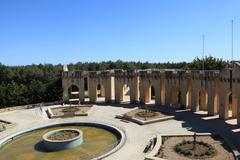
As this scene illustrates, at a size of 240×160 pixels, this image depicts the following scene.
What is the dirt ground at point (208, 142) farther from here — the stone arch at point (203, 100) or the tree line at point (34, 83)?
the tree line at point (34, 83)

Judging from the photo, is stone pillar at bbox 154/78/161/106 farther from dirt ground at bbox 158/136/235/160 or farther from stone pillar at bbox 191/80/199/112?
dirt ground at bbox 158/136/235/160

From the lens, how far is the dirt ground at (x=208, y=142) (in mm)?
20984

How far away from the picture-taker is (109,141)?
2716 cm

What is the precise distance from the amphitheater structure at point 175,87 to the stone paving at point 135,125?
2184 mm

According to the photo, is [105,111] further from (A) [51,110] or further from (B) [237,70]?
(B) [237,70]

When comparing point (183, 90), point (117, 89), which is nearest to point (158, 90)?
point (183, 90)

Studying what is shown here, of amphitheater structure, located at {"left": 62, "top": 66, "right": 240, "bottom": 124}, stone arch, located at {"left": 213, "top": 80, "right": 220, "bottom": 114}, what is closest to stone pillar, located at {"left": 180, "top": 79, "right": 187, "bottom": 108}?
amphitheater structure, located at {"left": 62, "top": 66, "right": 240, "bottom": 124}

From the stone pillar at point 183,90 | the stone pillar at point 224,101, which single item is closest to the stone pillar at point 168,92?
the stone pillar at point 183,90

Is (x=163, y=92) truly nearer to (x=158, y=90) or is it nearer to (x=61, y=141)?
(x=158, y=90)

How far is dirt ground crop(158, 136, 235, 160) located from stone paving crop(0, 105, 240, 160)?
1.22 m

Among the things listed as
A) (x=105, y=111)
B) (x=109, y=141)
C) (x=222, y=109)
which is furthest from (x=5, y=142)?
(x=222, y=109)

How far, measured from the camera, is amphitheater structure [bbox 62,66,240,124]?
31.5 m

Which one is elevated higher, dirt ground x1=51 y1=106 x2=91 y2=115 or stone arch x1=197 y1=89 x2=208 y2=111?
stone arch x1=197 y1=89 x2=208 y2=111

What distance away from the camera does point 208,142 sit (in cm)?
2423
